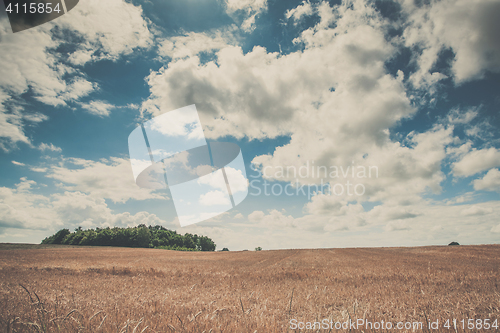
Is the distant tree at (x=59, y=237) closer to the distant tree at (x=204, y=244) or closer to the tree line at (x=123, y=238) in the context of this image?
the tree line at (x=123, y=238)

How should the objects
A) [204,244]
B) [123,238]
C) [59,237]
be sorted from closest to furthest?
[123,238] < [59,237] < [204,244]

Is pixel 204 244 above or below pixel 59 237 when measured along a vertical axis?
below

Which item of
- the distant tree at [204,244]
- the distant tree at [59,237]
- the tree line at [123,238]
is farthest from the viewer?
the distant tree at [204,244]

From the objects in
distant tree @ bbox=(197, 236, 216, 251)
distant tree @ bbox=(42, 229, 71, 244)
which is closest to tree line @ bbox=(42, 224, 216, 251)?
distant tree @ bbox=(42, 229, 71, 244)

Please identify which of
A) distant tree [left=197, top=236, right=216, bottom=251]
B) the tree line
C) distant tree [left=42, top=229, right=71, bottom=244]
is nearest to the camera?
the tree line

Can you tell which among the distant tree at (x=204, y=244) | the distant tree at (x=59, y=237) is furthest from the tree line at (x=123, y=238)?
the distant tree at (x=204, y=244)

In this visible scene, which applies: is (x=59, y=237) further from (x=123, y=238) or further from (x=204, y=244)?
(x=204, y=244)

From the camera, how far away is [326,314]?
499cm

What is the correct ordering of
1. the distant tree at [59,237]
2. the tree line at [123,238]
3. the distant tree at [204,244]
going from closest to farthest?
the tree line at [123,238], the distant tree at [59,237], the distant tree at [204,244]

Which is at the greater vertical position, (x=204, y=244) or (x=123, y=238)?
(x=123, y=238)

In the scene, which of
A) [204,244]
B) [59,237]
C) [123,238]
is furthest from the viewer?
[204,244]

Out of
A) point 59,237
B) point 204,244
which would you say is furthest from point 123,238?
Result: point 204,244

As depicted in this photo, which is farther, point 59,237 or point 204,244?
point 204,244

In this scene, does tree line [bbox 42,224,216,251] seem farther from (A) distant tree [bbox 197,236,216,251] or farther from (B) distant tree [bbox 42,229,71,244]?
(A) distant tree [bbox 197,236,216,251]
